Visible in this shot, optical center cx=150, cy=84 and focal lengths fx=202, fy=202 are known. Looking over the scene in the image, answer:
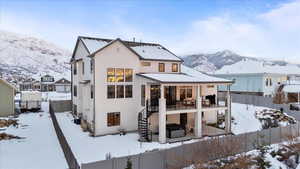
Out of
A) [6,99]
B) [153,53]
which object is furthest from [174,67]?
[6,99]

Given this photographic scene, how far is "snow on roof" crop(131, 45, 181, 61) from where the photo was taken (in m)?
20.1

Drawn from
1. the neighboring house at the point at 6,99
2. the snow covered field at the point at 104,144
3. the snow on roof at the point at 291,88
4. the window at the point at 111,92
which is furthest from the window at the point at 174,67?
the snow on roof at the point at 291,88

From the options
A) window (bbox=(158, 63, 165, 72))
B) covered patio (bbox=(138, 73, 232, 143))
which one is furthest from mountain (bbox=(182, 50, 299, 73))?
window (bbox=(158, 63, 165, 72))

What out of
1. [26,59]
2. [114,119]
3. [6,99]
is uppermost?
[26,59]

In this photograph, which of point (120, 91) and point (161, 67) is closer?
point (120, 91)

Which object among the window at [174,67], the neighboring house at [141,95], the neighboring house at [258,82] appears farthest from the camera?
the neighboring house at [258,82]

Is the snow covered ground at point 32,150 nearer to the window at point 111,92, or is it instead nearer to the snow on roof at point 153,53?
the window at point 111,92

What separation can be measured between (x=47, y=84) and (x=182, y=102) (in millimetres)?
54475

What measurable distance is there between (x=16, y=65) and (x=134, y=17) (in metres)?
135

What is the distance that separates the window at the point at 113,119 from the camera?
698 inches

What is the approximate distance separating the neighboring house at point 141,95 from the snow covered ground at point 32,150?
3.68 meters

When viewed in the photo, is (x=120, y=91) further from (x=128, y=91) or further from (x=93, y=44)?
(x=93, y=44)

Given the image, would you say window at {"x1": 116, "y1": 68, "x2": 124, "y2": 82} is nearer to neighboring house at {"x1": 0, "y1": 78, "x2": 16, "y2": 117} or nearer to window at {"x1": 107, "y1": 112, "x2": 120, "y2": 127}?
window at {"x1": 107, "y1": 112, "x2": 120, "y2": 127}

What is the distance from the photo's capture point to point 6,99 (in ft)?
83.5
